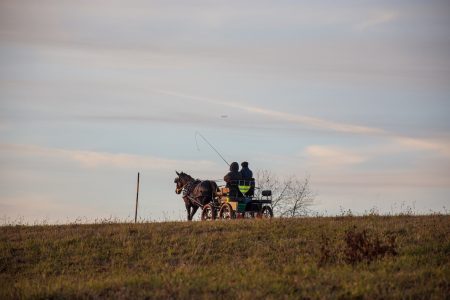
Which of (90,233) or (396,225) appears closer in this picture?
(396,225)

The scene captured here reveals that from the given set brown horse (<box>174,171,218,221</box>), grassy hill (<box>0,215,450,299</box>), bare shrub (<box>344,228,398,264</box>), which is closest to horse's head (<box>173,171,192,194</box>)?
brown horse (<box>174,171,218,221</box>)

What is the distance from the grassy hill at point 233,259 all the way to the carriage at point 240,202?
359 centimetres

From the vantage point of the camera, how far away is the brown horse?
98.9ft

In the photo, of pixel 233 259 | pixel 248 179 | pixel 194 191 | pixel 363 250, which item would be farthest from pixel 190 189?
pixel 363 250

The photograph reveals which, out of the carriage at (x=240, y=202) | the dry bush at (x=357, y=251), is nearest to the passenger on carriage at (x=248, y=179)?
the carriage at (x=240, y=202)

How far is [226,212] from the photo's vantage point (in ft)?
94.6

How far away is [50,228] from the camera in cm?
2622

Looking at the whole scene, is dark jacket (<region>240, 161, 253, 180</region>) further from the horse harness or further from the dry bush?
the dry bush

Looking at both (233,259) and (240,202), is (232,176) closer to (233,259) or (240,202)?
(240,202)

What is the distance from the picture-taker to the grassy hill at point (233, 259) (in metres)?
15.2

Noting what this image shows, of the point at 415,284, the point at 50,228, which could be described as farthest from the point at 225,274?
the point at 50,228

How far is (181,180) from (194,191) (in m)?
1.74

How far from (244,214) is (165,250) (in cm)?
786

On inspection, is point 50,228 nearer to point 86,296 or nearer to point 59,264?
point 59,264
